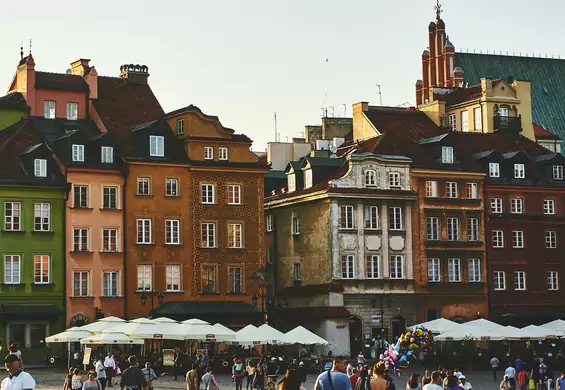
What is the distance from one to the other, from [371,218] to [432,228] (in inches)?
167

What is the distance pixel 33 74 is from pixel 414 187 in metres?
22.5

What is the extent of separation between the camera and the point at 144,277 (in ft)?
→ 235

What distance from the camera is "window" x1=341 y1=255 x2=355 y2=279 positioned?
249ft

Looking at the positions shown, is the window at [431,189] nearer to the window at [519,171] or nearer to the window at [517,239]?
the window at [517,239]

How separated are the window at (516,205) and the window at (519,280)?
3.70 meters

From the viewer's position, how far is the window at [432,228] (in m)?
79.0

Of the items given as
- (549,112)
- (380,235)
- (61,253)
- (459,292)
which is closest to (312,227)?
(380,235)

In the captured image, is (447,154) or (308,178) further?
(447,154)

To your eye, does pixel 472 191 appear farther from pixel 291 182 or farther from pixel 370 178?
pixel 291 182

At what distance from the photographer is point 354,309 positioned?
75.8m

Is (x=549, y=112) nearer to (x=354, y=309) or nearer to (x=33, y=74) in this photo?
(x=354, y=309)

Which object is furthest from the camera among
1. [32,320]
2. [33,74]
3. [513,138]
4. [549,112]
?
[549,112]

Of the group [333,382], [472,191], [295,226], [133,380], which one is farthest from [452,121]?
[333,382]

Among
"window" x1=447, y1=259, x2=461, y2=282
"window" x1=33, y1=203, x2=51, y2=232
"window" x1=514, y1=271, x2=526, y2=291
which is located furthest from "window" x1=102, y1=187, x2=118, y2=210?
"window" x1=514, y1=271, x2=526, y2=291
